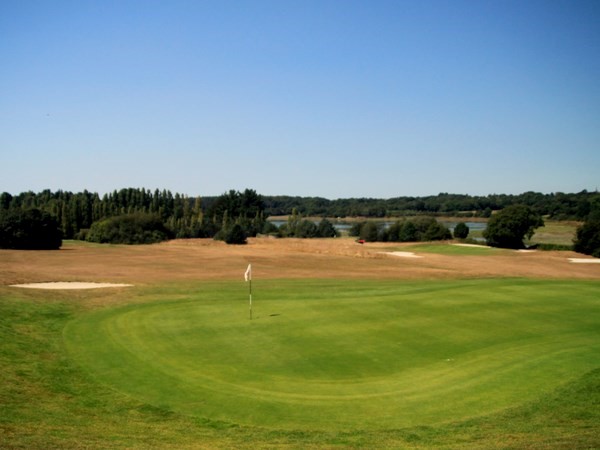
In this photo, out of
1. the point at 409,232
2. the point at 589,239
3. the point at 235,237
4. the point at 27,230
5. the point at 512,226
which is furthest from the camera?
the point at 409,232

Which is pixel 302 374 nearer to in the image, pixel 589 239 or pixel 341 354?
pixel 341 354

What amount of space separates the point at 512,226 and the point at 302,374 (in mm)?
70963

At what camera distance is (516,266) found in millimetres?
59188

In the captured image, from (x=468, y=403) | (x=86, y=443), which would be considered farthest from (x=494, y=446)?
(x=86, y=443)

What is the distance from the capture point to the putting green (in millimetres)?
15992

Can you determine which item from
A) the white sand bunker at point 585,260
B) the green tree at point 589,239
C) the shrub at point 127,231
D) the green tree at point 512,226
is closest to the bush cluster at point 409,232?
the green tree at point 512,226

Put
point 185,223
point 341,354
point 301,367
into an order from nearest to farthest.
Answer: point 301,367 → point 341,354 → point 185,223

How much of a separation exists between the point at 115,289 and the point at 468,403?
27.4 meters

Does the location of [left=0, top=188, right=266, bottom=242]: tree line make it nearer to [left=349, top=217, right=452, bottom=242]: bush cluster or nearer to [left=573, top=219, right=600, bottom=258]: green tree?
[left=349, top=217, right=452, bottom=242]: bush cluster

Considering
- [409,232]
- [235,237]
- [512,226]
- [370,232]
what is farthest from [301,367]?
[370,232]

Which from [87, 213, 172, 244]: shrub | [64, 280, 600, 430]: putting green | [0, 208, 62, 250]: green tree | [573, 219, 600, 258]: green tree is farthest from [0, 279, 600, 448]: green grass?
[87, 213, 172, 244]: shrub

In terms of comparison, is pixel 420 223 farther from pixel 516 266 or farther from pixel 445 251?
pixel 516 266

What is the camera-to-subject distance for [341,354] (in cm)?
2033

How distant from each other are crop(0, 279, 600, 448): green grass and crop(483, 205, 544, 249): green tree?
53977 mm
